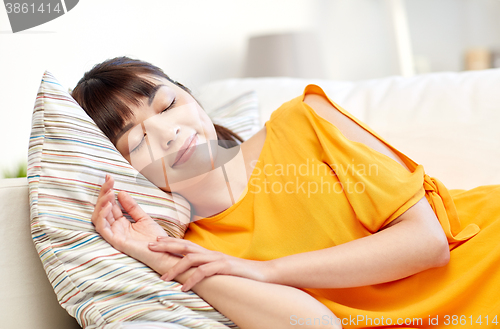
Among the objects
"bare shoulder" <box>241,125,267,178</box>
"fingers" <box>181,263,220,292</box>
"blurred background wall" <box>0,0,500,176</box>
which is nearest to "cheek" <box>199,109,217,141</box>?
"bare shoulder" <box>241,125,267,178</box>

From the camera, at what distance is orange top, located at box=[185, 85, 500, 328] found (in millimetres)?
727

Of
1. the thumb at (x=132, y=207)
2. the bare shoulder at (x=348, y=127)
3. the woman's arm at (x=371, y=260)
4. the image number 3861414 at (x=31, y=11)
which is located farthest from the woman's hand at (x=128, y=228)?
the image number 3861414 at (x=31, y=11)

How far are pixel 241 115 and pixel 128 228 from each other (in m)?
0.62

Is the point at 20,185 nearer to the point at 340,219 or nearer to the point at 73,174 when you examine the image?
the point at 73,174

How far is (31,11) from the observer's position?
136 centimetres

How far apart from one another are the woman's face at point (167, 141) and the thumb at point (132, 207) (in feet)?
0.26

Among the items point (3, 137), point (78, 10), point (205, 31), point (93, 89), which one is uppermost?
point (78, 10)

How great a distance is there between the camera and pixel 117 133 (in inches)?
33.0

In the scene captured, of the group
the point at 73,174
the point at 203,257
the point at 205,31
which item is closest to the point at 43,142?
the point at 73,174

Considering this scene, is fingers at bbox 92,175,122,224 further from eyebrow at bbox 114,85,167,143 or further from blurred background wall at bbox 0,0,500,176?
blurred background wall at bbox 0,0,500,176

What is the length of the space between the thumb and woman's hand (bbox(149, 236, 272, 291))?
0.34 feet

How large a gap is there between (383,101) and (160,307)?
36.7 inches

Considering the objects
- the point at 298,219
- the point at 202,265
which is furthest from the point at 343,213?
the point at 202,265

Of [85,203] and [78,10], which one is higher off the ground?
[78,10]
